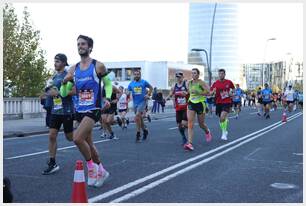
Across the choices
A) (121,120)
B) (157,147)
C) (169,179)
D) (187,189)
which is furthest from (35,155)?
(121,120)

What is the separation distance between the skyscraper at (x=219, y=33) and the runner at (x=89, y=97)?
79268 mm

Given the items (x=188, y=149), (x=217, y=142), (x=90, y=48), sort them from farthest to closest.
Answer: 1. (x=217, y=142)
2. (x=188, y=149)
3. (x=90, y=48)

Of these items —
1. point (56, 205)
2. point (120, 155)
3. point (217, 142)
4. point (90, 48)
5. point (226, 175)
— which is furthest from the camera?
point (217, 142)

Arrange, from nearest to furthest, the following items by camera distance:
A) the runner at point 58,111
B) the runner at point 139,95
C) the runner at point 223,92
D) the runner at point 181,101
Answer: the runner at point 58,111
the runner at point 181,101
the runner at point 139,95
the runner at point 223,92

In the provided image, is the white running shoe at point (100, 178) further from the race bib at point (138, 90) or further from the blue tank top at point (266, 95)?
the blue tank top at point (266, 95)

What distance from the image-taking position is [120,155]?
31.3 feet

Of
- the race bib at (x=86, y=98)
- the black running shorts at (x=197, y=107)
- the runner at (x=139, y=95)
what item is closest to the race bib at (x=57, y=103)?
the race bib at (x=86, y=98)

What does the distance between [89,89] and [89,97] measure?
11 centimetres

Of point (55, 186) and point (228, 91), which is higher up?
point (228, 91)

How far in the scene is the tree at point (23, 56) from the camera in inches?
1481

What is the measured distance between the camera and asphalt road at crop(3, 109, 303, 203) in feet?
19.5

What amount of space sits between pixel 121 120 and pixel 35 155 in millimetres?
7280

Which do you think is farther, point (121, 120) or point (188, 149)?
point (121, 120)

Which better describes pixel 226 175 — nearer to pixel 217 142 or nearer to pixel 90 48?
pixel 90 48
